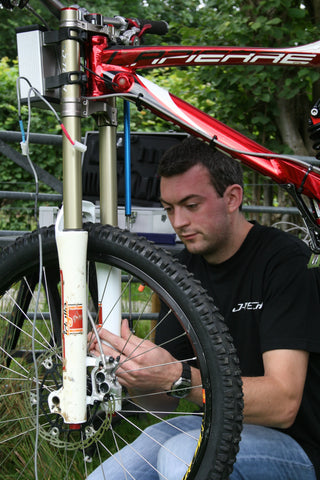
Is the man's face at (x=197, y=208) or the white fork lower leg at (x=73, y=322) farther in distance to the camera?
the man's face at (x=197, y=208)

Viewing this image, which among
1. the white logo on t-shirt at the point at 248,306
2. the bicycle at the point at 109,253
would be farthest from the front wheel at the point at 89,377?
the white logo on t-shirt at the point at 248,306

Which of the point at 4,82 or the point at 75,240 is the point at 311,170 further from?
the point at 4,82

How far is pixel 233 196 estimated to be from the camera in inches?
69.7

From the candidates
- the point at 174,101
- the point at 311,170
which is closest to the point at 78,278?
the point at 174,101

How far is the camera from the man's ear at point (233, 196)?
1.76 meters

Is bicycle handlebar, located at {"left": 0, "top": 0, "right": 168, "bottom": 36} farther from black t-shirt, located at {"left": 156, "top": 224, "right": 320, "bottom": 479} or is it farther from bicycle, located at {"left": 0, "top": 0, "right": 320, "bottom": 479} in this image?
black t-shirt, located at {"left": 156, "top": 224, "right": 320, "bottom": 479}

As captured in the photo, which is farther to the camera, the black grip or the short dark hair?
the short dark hair

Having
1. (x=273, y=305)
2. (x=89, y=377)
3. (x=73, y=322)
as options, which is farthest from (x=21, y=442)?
(x=273, y=305)

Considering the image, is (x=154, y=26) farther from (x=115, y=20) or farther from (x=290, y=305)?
(x=290, y=305)

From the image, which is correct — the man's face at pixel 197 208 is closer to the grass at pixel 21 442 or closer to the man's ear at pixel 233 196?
the man's ear at pixel 233 196

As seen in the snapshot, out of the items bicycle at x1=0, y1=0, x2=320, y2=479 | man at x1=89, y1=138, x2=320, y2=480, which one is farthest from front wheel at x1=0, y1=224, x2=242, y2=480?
man at x1=89, y1=138, x2=320, y2=480

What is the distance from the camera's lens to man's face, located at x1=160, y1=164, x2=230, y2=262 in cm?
172

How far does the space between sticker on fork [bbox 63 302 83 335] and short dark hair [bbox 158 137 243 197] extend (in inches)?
22.5

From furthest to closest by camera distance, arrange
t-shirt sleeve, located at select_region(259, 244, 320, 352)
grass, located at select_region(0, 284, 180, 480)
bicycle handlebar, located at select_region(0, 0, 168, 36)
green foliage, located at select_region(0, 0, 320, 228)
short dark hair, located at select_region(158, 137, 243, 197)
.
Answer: green foliage, located at select_region(0, 0, 320, 228), short dark hair, located at select_region(158, 137, 243, 197), grass, located at select_region(0, 284, 180, 480), t-shirt sleeve, located at select_region(259, 244, 320, 352), bicycle handlebar, located at select_region(0, 0, 168, 36)
